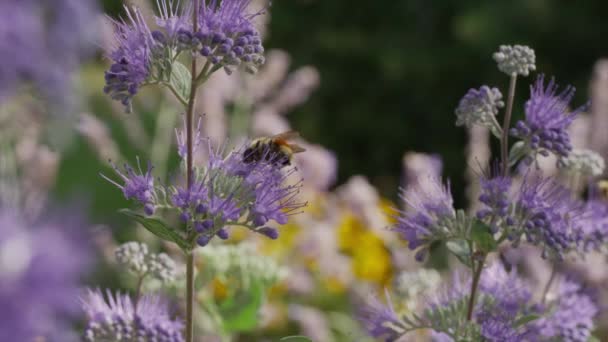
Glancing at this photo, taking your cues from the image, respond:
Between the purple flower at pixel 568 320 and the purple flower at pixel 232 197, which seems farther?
the purple flower at pixel 568 320

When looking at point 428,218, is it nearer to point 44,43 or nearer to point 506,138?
point 506,138

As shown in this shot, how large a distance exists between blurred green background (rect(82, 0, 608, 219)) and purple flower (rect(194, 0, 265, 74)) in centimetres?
476

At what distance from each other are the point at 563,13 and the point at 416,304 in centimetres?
431

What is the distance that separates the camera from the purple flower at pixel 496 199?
5.09ft

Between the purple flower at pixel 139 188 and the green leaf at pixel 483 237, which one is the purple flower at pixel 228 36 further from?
the green leaf at pixel 483 237

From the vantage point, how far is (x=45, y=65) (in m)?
0.86

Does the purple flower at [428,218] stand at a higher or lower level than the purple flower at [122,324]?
higher

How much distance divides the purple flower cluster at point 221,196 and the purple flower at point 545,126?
0.46 metres

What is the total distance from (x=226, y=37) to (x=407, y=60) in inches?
203

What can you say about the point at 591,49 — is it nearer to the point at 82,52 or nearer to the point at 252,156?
the point at 252,156

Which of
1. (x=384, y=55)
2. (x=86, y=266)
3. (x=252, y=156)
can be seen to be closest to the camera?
(x=86, y=266)

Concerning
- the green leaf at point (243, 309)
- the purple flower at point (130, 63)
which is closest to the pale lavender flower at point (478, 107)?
the purple flower at point (130, 63)

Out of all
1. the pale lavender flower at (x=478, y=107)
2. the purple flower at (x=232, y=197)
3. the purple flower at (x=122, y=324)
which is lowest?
the purple flower at (x=122, y=324)

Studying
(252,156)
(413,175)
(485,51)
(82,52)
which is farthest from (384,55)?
(82,52)
